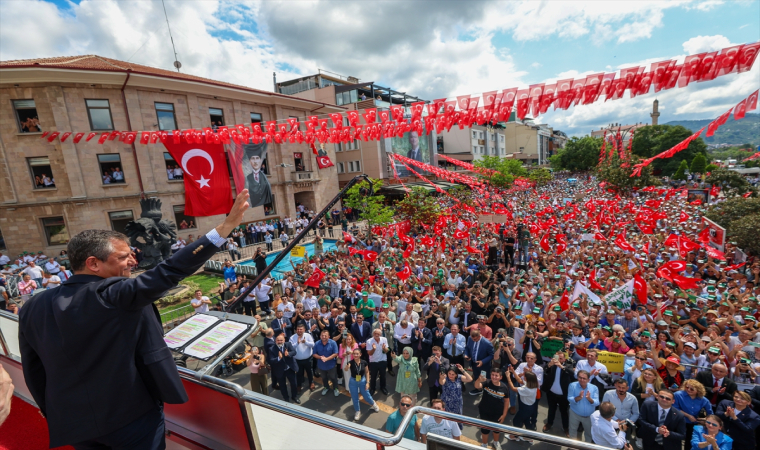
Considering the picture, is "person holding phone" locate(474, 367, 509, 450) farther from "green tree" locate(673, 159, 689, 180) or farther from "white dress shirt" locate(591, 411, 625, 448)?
"green tree" locate(673, 159, 689, 180)

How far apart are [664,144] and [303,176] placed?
193 ft

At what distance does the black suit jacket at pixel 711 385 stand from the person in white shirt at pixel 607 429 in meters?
1.66

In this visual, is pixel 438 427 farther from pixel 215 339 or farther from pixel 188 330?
pixel 188 330

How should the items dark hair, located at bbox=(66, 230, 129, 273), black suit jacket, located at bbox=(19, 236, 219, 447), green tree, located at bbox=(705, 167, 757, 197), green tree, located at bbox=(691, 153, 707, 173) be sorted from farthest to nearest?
green tree, located at bbox=(691, 153, 707, 173)
green tree, located at bbox=(705, 167, 757, 197)
dark hair, located at bbox=(66, 230, 129, 273)
black suit jacket, located at bbox=(19, 236, 219, 447)

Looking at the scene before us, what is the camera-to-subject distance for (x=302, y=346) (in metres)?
7.38

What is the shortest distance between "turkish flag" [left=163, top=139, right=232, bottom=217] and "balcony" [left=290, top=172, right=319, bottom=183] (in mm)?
11970

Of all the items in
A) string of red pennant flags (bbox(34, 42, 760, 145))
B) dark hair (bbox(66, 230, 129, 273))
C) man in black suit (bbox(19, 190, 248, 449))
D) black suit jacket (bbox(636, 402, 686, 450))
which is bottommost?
black suit jacket (bbox(636, 402, 686, 450))

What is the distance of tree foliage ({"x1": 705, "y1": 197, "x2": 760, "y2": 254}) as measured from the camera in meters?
12.1

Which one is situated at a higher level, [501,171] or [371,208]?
[501,171]

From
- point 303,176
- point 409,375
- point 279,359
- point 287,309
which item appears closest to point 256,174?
point 303,176

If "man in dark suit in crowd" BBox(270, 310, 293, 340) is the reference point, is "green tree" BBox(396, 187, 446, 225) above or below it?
above

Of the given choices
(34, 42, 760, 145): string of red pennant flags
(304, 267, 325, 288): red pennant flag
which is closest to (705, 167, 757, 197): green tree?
(34, 42, 760, 145): string of red pennant flags

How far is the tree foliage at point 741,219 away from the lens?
39.8 feet

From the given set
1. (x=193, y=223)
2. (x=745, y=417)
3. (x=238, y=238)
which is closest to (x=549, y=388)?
(x=745, y=417)
